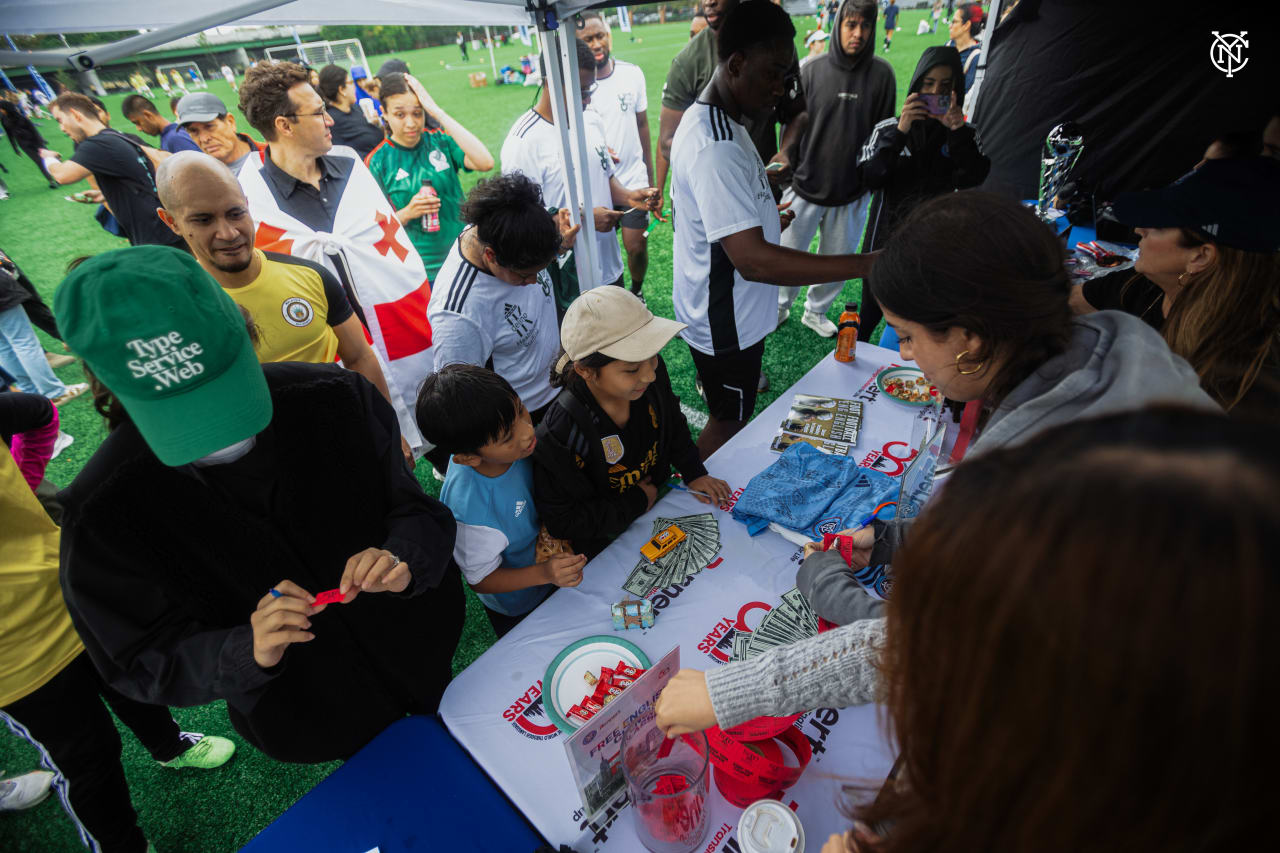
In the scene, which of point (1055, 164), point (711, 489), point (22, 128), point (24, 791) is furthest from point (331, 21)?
point (22, 128)

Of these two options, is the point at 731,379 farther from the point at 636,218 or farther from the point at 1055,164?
the point at 1055,164

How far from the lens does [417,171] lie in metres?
4.23

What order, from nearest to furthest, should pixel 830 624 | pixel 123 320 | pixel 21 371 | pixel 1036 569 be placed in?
pixel 1036 569
pixel 123 320
pixel 830 624
pixel 21 371

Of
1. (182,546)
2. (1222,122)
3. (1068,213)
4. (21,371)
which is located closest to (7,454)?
(182,546)

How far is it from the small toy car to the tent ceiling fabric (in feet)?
7.68

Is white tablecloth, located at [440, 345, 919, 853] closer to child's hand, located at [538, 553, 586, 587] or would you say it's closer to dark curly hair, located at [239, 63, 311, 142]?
child's hand, located at [538, 553, 586, 587]

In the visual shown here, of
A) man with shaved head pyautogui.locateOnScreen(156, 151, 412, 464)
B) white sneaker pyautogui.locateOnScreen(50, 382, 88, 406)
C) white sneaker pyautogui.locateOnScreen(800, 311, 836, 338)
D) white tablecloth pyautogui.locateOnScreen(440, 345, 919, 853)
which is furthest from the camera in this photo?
white sneaker pyautogui.locateOnScreen(50, 382, 88, 406)

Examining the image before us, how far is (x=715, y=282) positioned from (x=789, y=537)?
51.0 inches

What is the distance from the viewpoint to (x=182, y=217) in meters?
2.13

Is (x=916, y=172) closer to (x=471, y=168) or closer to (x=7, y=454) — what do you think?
(x=471, y=168)

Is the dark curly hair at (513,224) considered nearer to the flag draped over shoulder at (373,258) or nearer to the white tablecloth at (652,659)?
the flag draped over shoulder at (373,258)

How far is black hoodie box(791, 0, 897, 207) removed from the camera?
434cm

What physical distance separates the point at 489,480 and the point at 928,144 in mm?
3245

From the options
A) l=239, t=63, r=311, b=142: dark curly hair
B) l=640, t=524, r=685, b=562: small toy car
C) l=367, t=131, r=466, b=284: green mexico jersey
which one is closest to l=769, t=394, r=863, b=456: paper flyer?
l=640, t=524, r=685, b=562: small toy car
